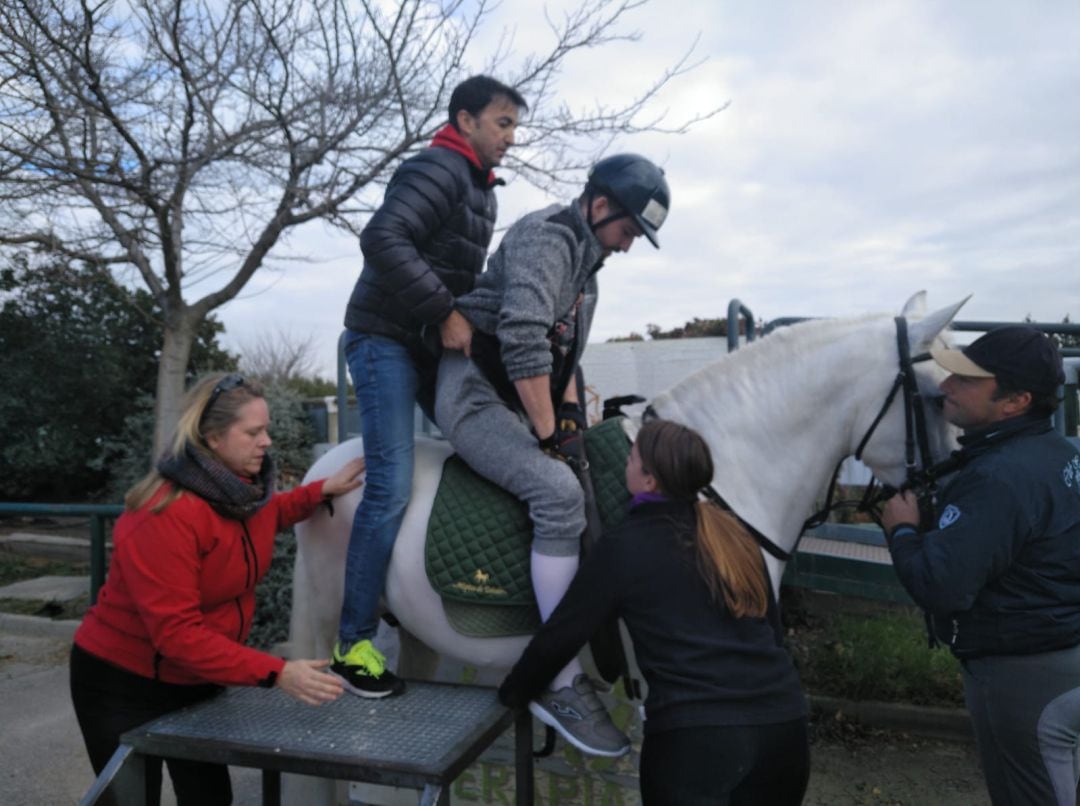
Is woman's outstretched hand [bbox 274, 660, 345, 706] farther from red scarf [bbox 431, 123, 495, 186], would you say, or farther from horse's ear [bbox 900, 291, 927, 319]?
horse's ear [bbox 900, 291, 927, 319]

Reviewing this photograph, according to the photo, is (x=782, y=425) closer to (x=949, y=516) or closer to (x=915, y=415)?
(x=915, y=415)

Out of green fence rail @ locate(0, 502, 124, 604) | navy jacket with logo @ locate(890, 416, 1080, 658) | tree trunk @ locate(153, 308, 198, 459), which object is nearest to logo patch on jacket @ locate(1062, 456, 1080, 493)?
navy jacket with logo @ locate(890, 416, 1080, 658)

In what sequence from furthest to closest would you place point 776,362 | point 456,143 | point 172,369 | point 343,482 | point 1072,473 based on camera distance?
1. point 172,369
2. point 343,482
3. point 456,143
4. point 776,362
5. point 1072,473

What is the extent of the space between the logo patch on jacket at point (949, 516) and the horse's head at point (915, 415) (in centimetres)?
22

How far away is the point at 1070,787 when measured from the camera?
84.7 inches

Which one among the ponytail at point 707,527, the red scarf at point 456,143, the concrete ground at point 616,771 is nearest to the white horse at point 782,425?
the ponytail at point 707,527

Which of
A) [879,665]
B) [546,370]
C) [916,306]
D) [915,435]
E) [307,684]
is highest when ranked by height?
[916,306]

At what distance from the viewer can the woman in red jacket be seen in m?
2.18

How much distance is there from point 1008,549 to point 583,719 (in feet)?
4.00

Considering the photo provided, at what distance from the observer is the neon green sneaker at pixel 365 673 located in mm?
2510

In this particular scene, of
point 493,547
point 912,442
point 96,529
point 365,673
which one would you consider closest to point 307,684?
point 365,673

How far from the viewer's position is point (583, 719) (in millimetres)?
2227

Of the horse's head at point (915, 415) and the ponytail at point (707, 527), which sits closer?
the ponytail at point (707, 527)

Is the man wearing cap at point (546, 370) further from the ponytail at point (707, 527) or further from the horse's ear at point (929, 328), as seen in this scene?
the horse's ear at point (929, 328)
